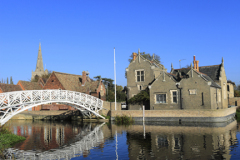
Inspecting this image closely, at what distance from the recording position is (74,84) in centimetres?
5609

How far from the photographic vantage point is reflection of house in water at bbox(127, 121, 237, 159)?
17961 millimetres

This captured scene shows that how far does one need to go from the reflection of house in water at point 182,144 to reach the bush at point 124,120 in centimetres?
930

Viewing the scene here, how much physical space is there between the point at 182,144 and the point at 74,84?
38244 mm

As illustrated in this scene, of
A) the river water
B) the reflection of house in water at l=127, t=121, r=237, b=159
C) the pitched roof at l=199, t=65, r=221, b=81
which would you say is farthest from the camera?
the pitched roof at l=199, t=65, r=221, b=81

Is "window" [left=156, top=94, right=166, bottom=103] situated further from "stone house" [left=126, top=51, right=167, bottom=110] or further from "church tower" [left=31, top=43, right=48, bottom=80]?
"church tower" [left=31, top=43, right=48, bottom=80]

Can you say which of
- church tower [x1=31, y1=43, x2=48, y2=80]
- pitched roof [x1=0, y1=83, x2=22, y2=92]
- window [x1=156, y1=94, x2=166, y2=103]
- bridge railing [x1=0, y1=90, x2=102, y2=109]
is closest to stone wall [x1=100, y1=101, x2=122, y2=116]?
bridge railing [x1=0, y1=90, x2=102, y2=109]

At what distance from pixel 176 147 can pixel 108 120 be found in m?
21.6

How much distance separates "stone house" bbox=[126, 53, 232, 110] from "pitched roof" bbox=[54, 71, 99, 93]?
14.2m

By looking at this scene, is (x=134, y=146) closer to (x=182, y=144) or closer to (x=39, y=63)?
(x=182, y=144)

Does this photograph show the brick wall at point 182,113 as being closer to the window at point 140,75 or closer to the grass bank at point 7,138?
the window at point 140,75

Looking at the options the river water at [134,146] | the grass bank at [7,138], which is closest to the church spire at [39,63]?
the river water at [134,146]

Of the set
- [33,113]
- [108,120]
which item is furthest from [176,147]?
[33,113]

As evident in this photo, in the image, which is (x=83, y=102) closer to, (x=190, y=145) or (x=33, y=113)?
(x=33, y=113)

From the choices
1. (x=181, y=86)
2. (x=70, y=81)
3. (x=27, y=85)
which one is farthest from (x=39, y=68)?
(x=181, y=86)
